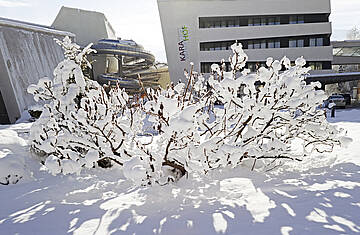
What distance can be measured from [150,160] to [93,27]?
27.9 meters

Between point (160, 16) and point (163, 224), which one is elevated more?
point (160, 16)

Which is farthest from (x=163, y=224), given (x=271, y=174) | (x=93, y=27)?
(x=93, y=27)

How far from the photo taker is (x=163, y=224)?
2.52 meters

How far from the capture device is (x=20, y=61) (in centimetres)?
1434

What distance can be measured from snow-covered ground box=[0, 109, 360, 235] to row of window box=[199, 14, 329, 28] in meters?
24.6

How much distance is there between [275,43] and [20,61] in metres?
24.7

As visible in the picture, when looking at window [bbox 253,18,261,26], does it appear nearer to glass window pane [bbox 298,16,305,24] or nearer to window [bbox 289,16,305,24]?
window [bbox 289,16,305,24]

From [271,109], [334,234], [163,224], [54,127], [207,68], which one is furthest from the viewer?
[207,68]

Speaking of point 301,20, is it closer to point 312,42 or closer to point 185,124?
point 312,42

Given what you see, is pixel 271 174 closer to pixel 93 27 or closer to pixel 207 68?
pixel 207 68

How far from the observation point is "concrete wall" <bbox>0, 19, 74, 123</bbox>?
1337 cm

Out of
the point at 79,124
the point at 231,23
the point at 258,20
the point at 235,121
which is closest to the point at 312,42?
the point at 258,20

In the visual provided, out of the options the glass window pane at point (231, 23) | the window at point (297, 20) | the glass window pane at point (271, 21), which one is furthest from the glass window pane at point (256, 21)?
the window at point (297, 20)

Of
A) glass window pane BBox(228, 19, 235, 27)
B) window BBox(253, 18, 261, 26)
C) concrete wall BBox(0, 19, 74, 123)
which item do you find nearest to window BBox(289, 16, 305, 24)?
window BBox(253, 18, 261, 26)
